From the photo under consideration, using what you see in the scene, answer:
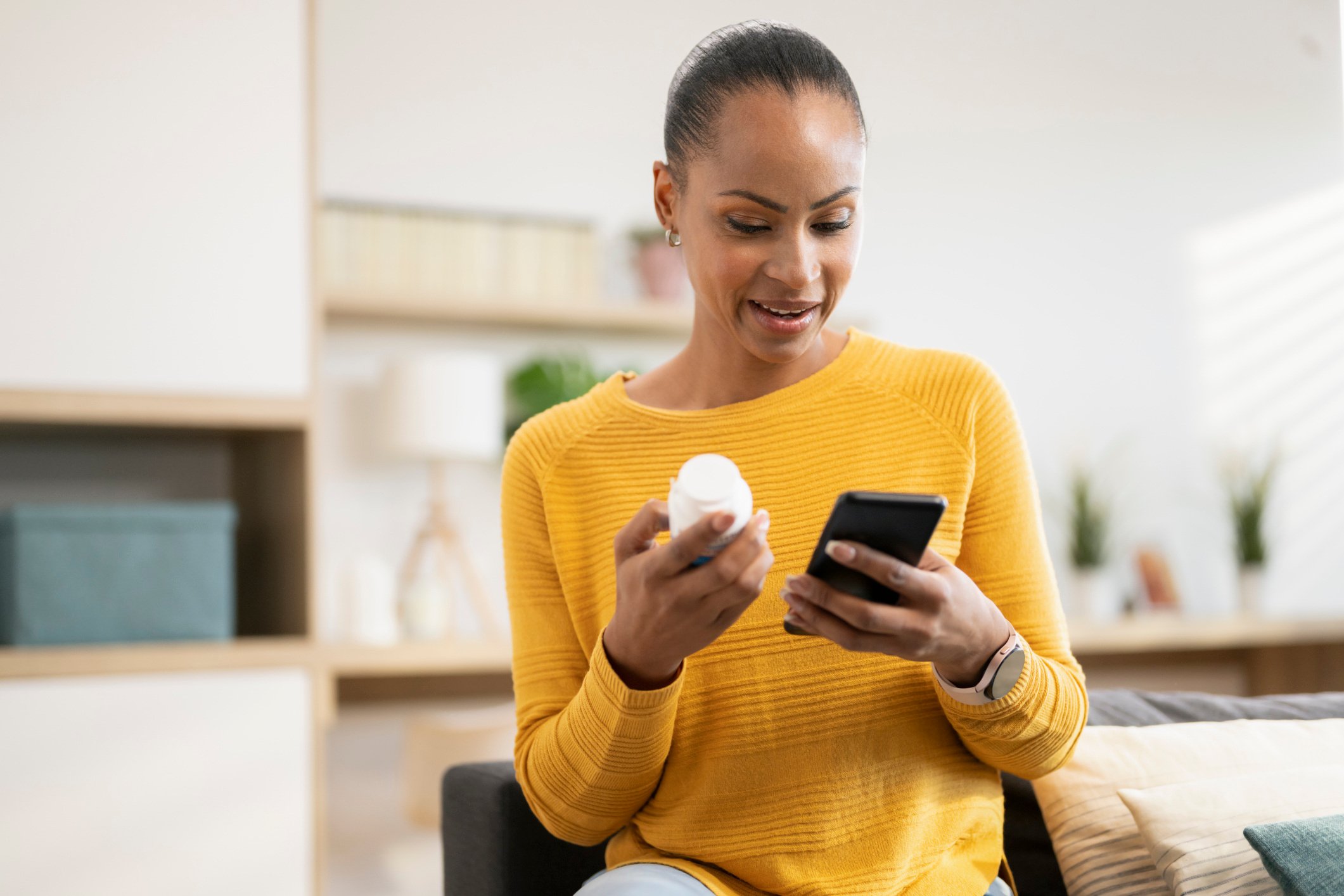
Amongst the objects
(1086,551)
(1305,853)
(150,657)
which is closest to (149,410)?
(150,657)

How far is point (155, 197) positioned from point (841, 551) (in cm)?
193

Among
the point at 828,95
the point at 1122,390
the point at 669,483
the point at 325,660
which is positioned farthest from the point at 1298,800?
the point at 1122,390

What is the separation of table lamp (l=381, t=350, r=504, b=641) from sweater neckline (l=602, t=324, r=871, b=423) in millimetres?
1687

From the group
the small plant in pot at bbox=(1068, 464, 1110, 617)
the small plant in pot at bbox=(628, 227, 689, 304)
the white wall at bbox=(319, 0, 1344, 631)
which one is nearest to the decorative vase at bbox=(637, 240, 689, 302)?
the small plant in pot at bbox=(628, 227, 689, 304)

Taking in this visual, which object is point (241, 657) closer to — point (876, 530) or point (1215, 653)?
point (876, 530)

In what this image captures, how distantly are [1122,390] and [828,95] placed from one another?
9.58ft

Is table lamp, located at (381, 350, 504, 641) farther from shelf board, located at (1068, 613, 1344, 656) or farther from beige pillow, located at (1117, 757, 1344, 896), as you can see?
beige pillow, located at (1117, 757, 1344, 896)

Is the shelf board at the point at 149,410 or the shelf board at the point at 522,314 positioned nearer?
the shelf board at the point at 149,410

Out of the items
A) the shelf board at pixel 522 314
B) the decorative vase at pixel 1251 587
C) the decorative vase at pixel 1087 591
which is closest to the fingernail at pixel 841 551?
the shelf board at pixel 522 314

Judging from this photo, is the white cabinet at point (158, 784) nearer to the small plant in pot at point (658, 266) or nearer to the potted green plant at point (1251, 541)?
the small plant in pot at point (658, 266)

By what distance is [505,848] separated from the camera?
121cm

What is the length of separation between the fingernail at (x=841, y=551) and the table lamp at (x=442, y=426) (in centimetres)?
205

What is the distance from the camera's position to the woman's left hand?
784mm

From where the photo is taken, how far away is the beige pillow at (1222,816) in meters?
1.11
